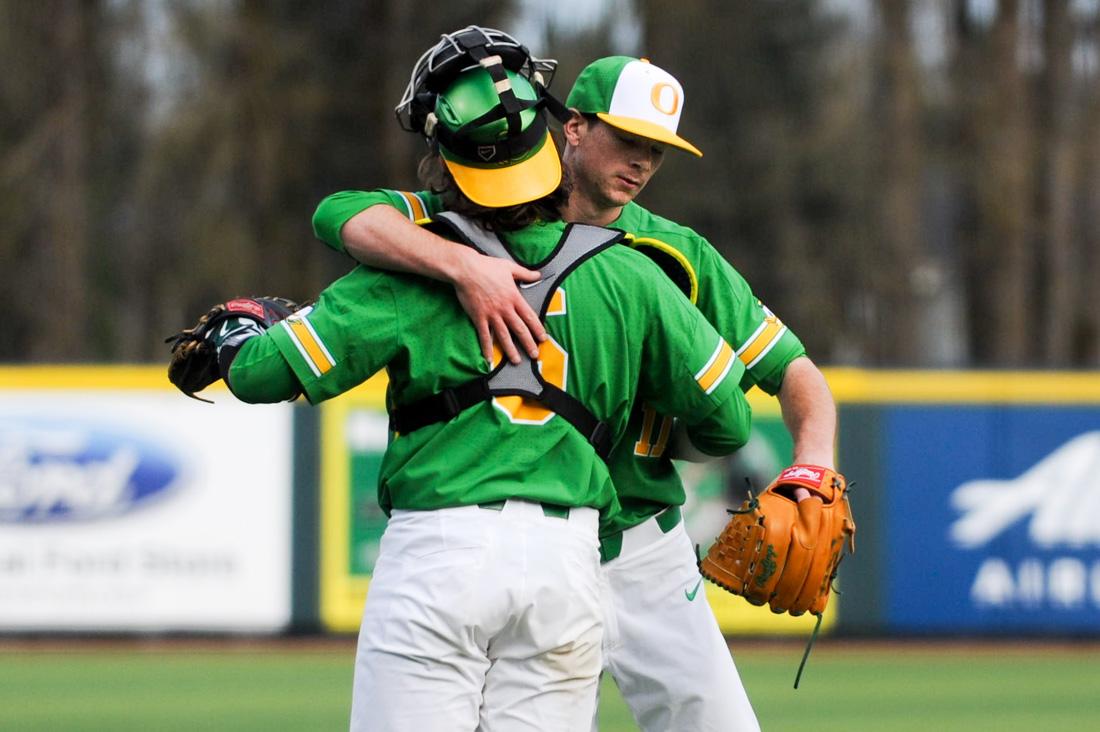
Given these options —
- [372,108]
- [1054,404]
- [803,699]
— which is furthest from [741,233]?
[803,699]

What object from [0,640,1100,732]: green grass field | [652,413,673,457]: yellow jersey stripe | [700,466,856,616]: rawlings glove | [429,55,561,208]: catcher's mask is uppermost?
[429,55,561,208]: catcher's mask

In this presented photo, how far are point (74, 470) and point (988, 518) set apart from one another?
594 cm

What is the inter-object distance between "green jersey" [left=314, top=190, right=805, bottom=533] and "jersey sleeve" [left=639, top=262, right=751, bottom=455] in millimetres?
348

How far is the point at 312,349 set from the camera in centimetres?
328

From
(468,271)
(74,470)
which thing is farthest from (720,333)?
(74,470)

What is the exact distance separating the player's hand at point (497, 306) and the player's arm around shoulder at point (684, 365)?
0.22 m

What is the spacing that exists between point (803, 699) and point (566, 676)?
6129 mm

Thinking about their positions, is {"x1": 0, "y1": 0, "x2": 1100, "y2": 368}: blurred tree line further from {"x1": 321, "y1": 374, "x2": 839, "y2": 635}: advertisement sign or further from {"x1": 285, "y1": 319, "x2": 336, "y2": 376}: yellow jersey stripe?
{"x1": 285, "y1": 319, "x2": 336, "y2": 376}: yellow jersey stripe

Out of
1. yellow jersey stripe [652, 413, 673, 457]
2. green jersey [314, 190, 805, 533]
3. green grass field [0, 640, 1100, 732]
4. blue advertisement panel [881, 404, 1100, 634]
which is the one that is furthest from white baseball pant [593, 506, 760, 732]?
blue advertisement panel [881, 404, 1100, 634]

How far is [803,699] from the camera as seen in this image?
919cm

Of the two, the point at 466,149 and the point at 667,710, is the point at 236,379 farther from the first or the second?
the point at 667,710

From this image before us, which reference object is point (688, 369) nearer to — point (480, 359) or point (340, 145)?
point (480, 359)

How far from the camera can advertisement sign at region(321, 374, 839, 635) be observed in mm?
11242

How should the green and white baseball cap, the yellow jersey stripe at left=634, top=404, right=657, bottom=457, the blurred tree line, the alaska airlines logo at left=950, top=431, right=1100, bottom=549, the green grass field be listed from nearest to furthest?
the yellow jersey stripe at left=634, top=404, right=657, bottom=457 < the green and white baseball cap < the green grass field < the alaska airlines logo at left=950, top=431, right=1100, bottom=549 < the blurred tree line
